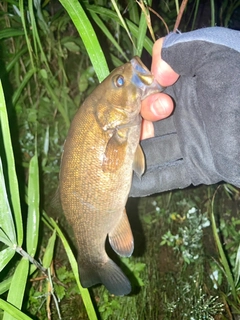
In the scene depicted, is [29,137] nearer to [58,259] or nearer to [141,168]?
[58,259]

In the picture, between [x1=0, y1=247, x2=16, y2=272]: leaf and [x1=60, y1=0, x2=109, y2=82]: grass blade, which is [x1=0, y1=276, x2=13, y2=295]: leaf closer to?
[x1=0, y1=247, x2=16, y2=272]: leaf

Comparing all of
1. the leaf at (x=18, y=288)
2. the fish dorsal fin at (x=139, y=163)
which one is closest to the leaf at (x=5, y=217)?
the leaf at (x=18, y=288)

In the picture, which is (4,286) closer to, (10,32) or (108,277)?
(108,277)

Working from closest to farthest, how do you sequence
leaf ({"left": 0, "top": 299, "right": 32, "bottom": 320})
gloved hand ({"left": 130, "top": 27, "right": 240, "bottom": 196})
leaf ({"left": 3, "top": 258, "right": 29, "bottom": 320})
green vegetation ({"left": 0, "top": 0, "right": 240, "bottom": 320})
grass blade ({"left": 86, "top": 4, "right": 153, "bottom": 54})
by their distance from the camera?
gloved hand ({"left": 130, "top": 27, "right": 240, "bottom": 196}) → leaf ({"left": 0, "top": 299, "right": 32, "bottom": 320}) → leaf ({"left": 3, "top": 258, "right": 29, "bottom": 320}) → grass blade ({"left": 86, "top": 4, "right": 153, "bottom": 54}) → green vegetation ({"left": 0, "top": 0, "right": 240, "bottom": 320})

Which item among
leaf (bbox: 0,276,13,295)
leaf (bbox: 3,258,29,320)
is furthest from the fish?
leaf (bbox: 0,276,13,295)

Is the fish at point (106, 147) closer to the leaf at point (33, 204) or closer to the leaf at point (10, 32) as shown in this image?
the leaf at point (33, 204)

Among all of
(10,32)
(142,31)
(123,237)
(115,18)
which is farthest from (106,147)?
(10,32)
